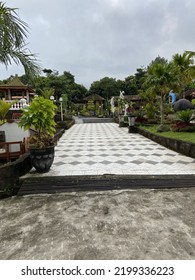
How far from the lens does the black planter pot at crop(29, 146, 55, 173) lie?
3928mm

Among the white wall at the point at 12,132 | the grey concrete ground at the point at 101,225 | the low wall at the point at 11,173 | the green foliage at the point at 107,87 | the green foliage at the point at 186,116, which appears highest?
the green foliage at the point at 107,87

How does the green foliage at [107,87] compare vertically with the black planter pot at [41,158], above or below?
above

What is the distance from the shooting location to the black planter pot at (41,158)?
3928mm

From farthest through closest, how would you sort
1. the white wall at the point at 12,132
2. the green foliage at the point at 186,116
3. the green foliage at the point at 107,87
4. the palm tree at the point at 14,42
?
1. the green foliage at the point at 107,87
2. the green foliage at the point at 186,116
3. the white wall at the point at 12,132
4. the palm tree at the point at 14,42

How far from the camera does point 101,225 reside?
7.84ft

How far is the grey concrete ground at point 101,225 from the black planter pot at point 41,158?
0.89 metres

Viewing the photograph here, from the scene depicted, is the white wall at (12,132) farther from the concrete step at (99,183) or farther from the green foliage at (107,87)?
the green foliage at (107,87)

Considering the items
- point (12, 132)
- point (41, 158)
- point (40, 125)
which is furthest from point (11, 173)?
point (12, 132)

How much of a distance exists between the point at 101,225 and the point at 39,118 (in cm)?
260

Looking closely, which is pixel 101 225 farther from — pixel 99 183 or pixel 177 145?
pixel 177 145

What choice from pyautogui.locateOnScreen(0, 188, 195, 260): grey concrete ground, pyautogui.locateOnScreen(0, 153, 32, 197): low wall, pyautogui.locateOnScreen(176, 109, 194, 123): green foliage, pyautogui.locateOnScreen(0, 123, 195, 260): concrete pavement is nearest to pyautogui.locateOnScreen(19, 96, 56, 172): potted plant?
pyautogui.locateOnScreen(0, 153, 32, 197): low wall

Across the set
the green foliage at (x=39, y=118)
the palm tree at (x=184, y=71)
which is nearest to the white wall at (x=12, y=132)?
the green foliage at (x=39, y=118)

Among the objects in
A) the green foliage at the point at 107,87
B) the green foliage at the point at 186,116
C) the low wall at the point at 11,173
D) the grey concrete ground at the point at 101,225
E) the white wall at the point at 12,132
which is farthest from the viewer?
the green foliage at the point at 107,87

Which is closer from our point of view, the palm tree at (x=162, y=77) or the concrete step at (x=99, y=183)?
the concrete step at (x=99, y=183)
